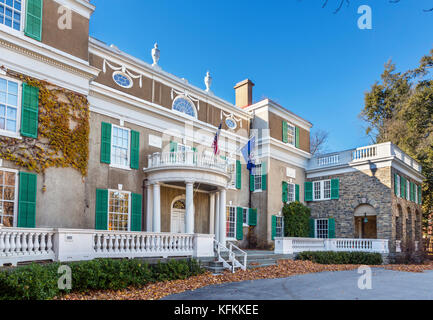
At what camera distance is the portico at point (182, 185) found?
45.9 ft

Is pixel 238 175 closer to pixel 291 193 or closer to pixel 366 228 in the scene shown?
pixel 291 193

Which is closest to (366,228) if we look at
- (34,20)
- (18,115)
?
(18,115)

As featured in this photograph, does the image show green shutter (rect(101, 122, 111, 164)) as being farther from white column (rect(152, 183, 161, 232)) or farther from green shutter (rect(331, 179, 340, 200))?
green shutter (rect(331, 179, 340, 200))

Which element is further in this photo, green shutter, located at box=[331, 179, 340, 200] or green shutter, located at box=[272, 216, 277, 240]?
green shutter, located at box=[331, 179, 340, 200]

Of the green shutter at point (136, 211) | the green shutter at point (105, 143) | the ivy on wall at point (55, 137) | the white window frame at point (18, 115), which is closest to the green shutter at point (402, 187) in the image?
the green shutter at point (136, 211)

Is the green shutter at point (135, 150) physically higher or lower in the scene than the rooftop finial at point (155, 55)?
lower

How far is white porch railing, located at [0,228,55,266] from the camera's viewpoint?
8.03m

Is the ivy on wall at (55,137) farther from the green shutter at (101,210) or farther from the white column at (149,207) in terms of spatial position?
the white column at (149,207)

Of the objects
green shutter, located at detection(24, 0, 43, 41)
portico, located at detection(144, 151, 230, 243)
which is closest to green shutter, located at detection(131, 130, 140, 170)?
portico, located at detection(144, 151, 230, 243)

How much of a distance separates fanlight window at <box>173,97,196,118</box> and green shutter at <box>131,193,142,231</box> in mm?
5172

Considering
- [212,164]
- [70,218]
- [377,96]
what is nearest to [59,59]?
[70,218]

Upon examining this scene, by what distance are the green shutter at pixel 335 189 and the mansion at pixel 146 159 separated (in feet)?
0.22

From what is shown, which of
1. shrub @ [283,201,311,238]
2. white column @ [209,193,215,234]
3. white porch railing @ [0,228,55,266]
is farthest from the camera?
shrub @ [283,201,311,238]

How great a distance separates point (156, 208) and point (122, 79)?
598 cm
